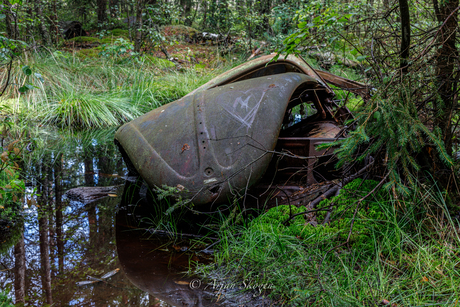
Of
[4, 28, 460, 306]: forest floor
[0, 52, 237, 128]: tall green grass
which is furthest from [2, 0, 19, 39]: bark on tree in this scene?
[0, 52, 237, 128]: tall green grass

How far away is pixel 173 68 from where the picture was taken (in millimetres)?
9031

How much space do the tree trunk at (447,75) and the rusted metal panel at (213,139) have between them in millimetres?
1169

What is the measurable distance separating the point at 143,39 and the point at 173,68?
3.48ft

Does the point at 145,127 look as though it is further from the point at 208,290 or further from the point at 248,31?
the point at 248,31

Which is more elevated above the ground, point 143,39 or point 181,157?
point 143,39

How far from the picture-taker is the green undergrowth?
5.87ft

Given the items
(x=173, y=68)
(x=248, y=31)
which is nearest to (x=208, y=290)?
(x=173, y=68)

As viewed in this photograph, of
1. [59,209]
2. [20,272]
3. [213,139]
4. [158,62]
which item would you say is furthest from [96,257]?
[158,62]

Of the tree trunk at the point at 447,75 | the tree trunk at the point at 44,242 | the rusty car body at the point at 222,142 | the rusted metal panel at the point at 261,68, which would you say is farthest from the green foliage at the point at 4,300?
the tree trunk at the point at 447,75

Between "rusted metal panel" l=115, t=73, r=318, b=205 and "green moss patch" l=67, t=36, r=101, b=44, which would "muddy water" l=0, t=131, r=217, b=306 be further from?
"green moss patch" l=67, t=36, r=101, b=44

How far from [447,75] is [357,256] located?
1.32 m

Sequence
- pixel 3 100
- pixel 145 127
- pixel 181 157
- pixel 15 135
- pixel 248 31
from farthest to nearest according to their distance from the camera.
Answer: pixel 248 31, pixel 3 100, pixel 15 135, pixel 145 127, pixel 181 157

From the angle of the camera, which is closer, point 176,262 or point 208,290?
point 208,290

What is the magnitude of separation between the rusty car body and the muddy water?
21.1 inches
